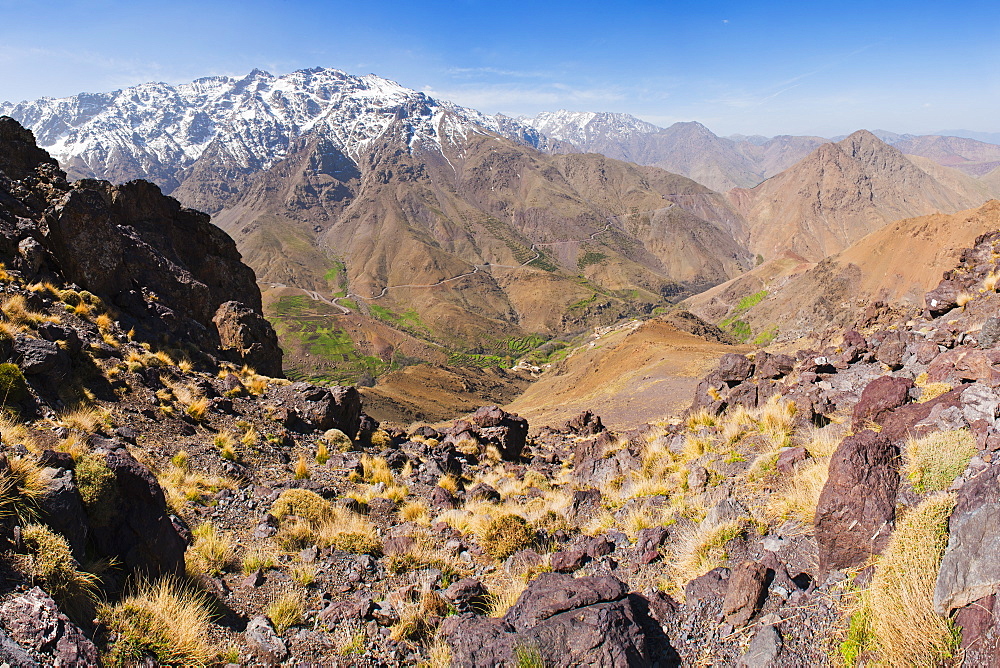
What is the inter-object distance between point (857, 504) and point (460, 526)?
6472 millimetres

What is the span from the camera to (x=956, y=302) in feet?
63.4

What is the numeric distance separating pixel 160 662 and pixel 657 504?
747cm

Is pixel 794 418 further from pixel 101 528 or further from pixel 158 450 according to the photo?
pixel 158 450

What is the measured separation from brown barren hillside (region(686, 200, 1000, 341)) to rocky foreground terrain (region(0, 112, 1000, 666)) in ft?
207

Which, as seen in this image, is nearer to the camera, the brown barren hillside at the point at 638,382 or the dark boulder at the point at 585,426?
the dark boulder at the point at 585,426

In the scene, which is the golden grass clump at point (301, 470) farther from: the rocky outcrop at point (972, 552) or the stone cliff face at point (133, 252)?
the rocky outcrop at point (972, 552)

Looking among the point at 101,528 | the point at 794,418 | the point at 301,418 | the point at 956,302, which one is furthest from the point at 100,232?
the point at 956,302

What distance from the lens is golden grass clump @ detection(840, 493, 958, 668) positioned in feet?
12.4

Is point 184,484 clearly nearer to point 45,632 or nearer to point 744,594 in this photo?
point 45,632

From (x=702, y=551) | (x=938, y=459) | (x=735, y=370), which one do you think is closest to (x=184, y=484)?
(x=702, y=551)

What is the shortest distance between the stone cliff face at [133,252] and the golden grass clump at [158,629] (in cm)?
1529

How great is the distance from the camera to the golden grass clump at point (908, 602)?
378 centimetres

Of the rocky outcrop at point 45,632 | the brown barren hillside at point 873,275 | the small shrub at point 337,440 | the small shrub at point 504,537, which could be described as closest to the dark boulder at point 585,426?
the small shrub at point 337,440

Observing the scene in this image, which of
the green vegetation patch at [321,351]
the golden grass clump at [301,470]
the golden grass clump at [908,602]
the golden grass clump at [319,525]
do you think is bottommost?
the green vegetation patch at [321,351]
